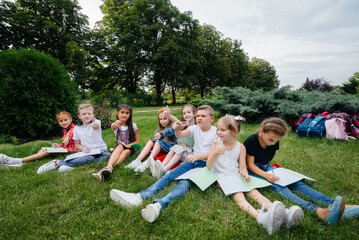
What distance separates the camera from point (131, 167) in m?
3.39

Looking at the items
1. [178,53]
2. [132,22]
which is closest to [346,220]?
[178,53]

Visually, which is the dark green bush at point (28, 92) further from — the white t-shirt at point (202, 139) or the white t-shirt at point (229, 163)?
the white t-shirt at point (229, 163)

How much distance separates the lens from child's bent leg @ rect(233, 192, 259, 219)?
200cm

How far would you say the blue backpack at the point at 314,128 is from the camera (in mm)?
5021

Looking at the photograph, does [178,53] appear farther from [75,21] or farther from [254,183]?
[254,183]

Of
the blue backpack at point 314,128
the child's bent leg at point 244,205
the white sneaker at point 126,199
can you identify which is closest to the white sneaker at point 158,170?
the white sneaker at point 126,199

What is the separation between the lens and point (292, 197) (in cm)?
226

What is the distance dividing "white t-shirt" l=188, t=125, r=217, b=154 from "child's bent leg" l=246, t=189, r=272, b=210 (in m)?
0.90

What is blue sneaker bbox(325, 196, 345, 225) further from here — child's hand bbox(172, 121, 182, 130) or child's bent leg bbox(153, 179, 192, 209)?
child's hand bbox(172, 121, 182, 130)

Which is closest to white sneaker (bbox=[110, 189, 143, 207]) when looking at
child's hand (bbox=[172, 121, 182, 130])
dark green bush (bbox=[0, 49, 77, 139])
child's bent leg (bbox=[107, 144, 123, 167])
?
child's hand (bbox=[172, 121, 182, 130])

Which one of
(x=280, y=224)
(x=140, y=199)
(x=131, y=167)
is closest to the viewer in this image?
(x=280, y=224)

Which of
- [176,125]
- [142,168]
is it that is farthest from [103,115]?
[176,125]

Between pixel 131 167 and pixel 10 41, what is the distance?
25.3 m

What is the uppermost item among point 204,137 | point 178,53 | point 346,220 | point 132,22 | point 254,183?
point 132,22
